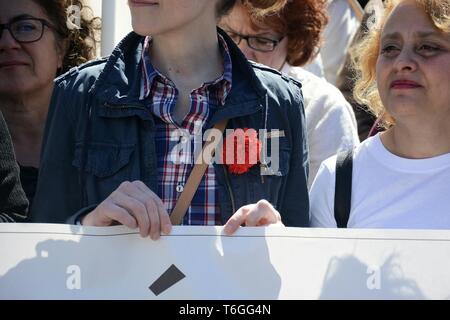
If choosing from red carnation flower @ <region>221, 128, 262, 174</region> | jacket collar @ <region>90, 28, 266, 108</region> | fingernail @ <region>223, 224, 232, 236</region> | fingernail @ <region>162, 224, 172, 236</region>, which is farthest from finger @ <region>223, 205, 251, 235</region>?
jacket collar @ <region>90, 28, 266, 108</region>

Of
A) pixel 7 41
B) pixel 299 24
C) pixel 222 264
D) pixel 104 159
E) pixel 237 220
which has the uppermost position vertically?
pixel 299 24

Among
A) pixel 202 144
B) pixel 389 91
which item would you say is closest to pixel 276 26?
pixel 389 91

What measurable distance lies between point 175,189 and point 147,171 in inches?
3.2

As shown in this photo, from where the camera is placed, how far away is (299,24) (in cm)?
363

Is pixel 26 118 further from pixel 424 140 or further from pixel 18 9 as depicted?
pixel 424 140

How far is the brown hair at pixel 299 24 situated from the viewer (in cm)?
357

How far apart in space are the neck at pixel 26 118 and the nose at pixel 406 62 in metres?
1.23

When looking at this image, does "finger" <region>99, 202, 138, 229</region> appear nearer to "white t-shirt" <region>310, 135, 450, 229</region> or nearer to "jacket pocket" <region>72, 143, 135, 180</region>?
"jacket pocket" <region>72, 143, 135, 180</region>

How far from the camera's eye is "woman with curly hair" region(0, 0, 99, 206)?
326 centimetres

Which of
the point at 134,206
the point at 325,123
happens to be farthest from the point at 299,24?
the point at 134,206

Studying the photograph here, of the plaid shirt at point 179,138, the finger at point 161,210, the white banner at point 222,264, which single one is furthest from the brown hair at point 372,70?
the finger at point 161,210

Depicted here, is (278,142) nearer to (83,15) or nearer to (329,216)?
(329,216)

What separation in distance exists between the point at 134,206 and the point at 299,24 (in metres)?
1.71

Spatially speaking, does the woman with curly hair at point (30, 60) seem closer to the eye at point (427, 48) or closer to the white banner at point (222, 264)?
the white banner at point (222, 264)
